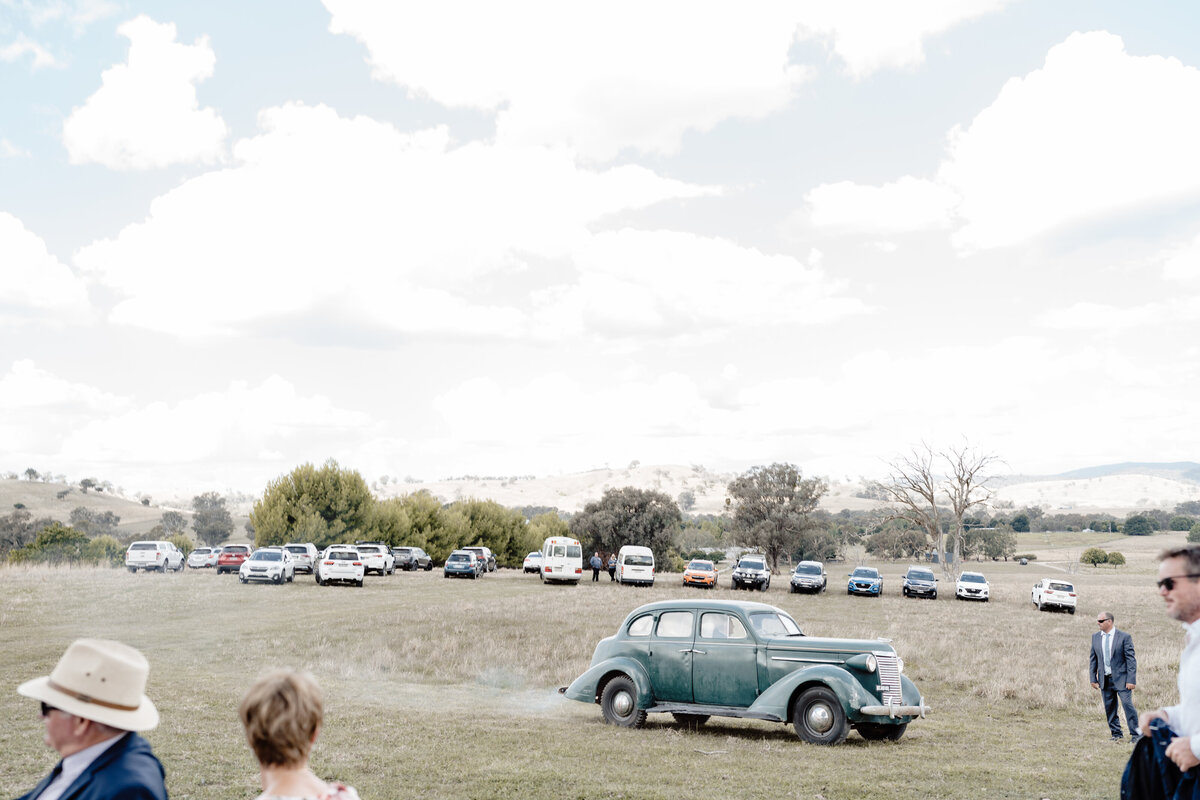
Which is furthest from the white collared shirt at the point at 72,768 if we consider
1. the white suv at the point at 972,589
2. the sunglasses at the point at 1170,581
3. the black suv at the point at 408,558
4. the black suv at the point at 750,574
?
the black suv at the point at 408,558

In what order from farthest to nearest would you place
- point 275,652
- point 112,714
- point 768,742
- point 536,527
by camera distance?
point 536,527 < point 275,652 < point 768,742 < point 112,714

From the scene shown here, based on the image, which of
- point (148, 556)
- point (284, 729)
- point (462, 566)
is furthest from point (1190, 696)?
point (148, 556)

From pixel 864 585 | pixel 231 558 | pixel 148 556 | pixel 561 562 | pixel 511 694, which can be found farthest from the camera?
pixel 231 558

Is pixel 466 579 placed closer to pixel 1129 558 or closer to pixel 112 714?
pixel 112 714

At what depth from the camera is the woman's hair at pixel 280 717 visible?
3258 millimetres

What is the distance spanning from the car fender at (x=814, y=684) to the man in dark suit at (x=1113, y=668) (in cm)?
403

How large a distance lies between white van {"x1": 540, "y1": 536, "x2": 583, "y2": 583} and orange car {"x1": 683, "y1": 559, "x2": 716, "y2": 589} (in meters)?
6.06

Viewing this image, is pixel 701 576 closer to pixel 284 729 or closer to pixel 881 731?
pixel 881 731

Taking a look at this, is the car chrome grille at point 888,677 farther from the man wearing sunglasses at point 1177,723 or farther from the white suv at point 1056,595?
the white suv at point 1056,595

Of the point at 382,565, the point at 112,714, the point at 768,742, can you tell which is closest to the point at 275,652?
the point at 768,742

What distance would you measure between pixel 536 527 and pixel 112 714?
9304 centimetres

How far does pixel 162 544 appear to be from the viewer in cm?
5409

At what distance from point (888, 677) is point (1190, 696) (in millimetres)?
9202

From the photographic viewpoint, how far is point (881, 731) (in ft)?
45.3
